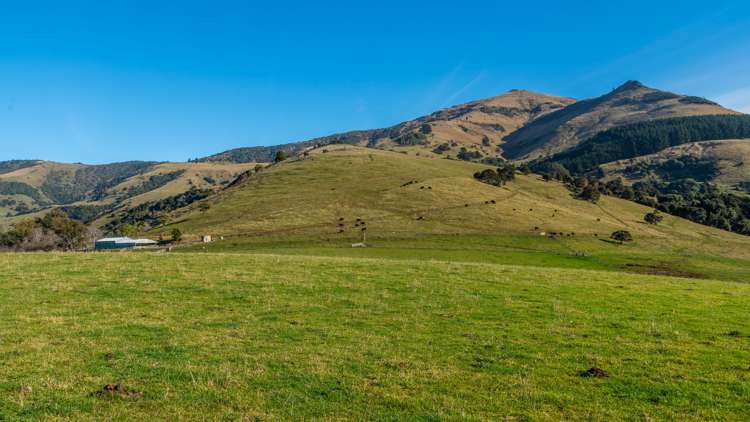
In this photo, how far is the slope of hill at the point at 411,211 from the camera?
328ft

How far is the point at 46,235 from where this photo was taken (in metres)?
107

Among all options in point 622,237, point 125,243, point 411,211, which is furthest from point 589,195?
point 125,243

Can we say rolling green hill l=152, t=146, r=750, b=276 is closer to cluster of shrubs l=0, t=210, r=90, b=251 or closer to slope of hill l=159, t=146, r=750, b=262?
slope of hill l=159, t=146, r=750, b=262

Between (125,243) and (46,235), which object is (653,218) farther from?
(46,235)

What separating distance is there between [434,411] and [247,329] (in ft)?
32.2

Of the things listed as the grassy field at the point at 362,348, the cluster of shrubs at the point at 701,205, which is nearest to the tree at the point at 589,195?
the cluster of shrubs at the point at 701,205

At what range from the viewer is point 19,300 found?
22.2 metres

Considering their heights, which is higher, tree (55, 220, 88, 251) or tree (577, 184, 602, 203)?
tree (577, 184, 602, 203)

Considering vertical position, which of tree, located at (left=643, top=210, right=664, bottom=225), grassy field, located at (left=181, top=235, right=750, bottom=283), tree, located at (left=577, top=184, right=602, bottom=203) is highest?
tree, located at (left=577, top=184, right=602, bottom=203)

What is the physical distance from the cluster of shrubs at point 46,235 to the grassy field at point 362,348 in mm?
91612

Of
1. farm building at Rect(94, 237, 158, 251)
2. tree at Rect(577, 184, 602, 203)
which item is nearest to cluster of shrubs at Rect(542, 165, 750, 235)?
tree at Rect(577, 184, 602, 203)

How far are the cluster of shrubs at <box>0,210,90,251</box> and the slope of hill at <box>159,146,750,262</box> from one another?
2452 cm

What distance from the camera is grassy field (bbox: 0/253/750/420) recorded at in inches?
454

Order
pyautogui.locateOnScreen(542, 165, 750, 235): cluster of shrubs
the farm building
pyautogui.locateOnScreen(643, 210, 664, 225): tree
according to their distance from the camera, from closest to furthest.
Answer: the farm building < pyautogui.locateOnScreen(643, 210, 664, 225): tree < pyautogui.locateOnScreen(542, 165, 750, 235): cluster of shrubs
